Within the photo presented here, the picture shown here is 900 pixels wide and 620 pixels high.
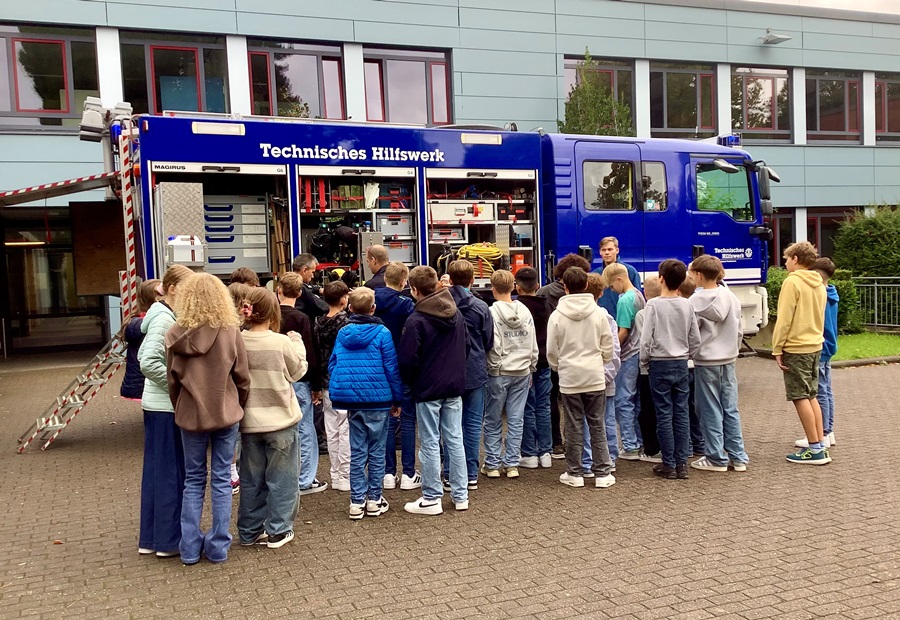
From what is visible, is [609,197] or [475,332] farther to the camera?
[609,197]

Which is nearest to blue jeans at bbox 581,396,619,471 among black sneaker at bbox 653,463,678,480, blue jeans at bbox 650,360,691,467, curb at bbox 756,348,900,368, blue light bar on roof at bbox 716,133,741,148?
black sneaker at bbox 653,463,678,480

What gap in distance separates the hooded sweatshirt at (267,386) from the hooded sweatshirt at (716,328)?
143 inches

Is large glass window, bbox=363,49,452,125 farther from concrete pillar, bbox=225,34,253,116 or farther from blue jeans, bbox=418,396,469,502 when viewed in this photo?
blue jeans, bbox=418,396,469,502

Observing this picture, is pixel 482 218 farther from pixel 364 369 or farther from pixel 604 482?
pixel 364 369

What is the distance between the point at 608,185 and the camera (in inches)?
388

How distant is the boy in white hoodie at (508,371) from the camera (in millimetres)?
6422

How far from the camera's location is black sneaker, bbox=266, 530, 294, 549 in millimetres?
5082

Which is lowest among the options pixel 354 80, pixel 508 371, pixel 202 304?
pixel 508 371

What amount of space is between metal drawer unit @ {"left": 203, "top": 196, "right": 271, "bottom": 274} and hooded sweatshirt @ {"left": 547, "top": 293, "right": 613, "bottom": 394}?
3893 millimetres

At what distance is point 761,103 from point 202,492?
21138mm

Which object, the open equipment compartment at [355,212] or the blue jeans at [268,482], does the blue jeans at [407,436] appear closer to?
the blue jeans at [268,482]

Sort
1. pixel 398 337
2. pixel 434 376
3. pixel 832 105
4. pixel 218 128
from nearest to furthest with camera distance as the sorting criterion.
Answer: pixel 434 376 → pixel 398 337 → pixel 218 128 → pixel 832 105

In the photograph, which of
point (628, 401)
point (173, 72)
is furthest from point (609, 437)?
point (173, 72)

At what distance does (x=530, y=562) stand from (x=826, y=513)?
7.65 ft
